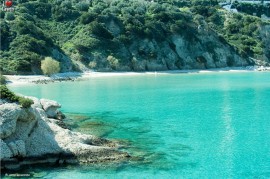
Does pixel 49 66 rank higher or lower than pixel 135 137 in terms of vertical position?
higher

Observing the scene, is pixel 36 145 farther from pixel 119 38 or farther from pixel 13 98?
pixel 119 38

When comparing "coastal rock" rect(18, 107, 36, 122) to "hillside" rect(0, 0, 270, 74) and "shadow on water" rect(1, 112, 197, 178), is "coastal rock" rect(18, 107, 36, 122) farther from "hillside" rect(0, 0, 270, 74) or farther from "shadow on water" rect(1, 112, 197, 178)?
Result: "hillside" rect(0, 0, 270, 74)

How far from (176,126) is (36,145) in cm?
1723

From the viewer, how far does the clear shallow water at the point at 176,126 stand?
2586cm

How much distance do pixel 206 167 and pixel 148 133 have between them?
10.9 meters

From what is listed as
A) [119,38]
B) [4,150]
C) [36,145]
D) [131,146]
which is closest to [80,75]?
[119,38]

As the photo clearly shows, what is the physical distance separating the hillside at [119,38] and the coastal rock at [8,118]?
63.7 meters

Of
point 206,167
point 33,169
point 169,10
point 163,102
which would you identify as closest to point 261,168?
point 206,167

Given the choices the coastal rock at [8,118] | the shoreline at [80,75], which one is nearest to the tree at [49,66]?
the shoreline at [80,75]

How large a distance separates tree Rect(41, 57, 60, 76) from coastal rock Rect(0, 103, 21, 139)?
209ft

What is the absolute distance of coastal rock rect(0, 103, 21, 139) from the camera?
25.4 m

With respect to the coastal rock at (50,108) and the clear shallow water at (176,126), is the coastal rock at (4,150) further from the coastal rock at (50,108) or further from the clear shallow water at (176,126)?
the coastal rock at (50,108)

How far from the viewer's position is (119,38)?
12069 centimetres

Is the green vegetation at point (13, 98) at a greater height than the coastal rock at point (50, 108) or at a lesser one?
greater
